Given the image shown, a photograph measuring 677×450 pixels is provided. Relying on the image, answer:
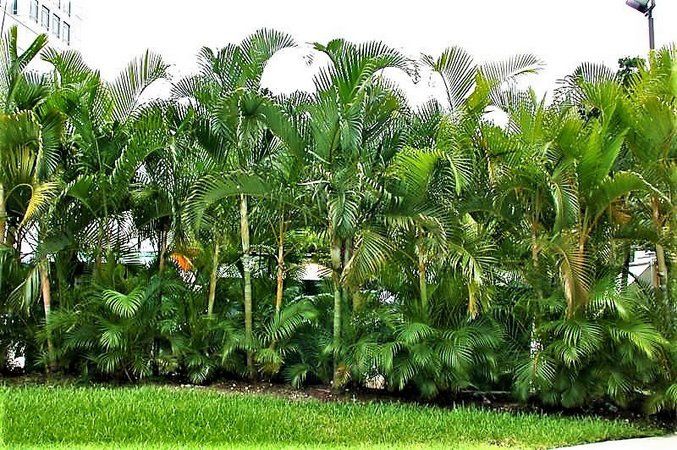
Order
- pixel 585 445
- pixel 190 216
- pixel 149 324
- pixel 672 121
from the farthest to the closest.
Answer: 1. pixel 149 324
2. pixel 190 216
3. pixel 672 121
4. pixel 585 445

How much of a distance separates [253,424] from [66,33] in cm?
504

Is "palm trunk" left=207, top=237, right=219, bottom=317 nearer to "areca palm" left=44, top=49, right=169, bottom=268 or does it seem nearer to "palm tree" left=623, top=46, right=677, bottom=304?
"areca palm" left=44, top=49, right=169, bottom=268

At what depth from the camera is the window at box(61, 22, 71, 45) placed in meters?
7.88

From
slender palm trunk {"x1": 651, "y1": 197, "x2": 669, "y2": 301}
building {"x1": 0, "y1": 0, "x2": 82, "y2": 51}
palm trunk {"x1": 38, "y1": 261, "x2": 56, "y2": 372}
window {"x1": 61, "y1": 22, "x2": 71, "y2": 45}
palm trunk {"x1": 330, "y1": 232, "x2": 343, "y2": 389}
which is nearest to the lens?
building {"x1": 0, "y1": 0, "x2": 82, "y2": 51}

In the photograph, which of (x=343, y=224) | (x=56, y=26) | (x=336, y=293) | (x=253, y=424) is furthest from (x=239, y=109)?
(x=253, y=424)

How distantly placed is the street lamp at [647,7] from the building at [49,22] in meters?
5.78

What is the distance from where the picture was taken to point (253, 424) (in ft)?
20.0

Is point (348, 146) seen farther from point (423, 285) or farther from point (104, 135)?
point (104, 135)

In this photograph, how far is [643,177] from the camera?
7078 millimetres

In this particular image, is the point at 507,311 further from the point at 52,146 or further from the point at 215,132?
the point at 52,146

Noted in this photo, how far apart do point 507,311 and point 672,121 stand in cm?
248

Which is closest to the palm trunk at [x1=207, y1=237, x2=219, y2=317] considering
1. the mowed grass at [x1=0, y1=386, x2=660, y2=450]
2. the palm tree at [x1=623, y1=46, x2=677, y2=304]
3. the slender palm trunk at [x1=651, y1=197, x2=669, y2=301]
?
the mowed grass at [x1=0, y1=386, x2=660, y2=450]

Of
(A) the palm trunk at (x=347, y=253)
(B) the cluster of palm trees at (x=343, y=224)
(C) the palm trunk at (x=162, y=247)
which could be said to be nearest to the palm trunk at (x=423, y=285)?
(B) the cluster of palm trees at (x=343, y=224)

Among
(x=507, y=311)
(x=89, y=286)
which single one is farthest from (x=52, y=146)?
(x=507, y=311)
